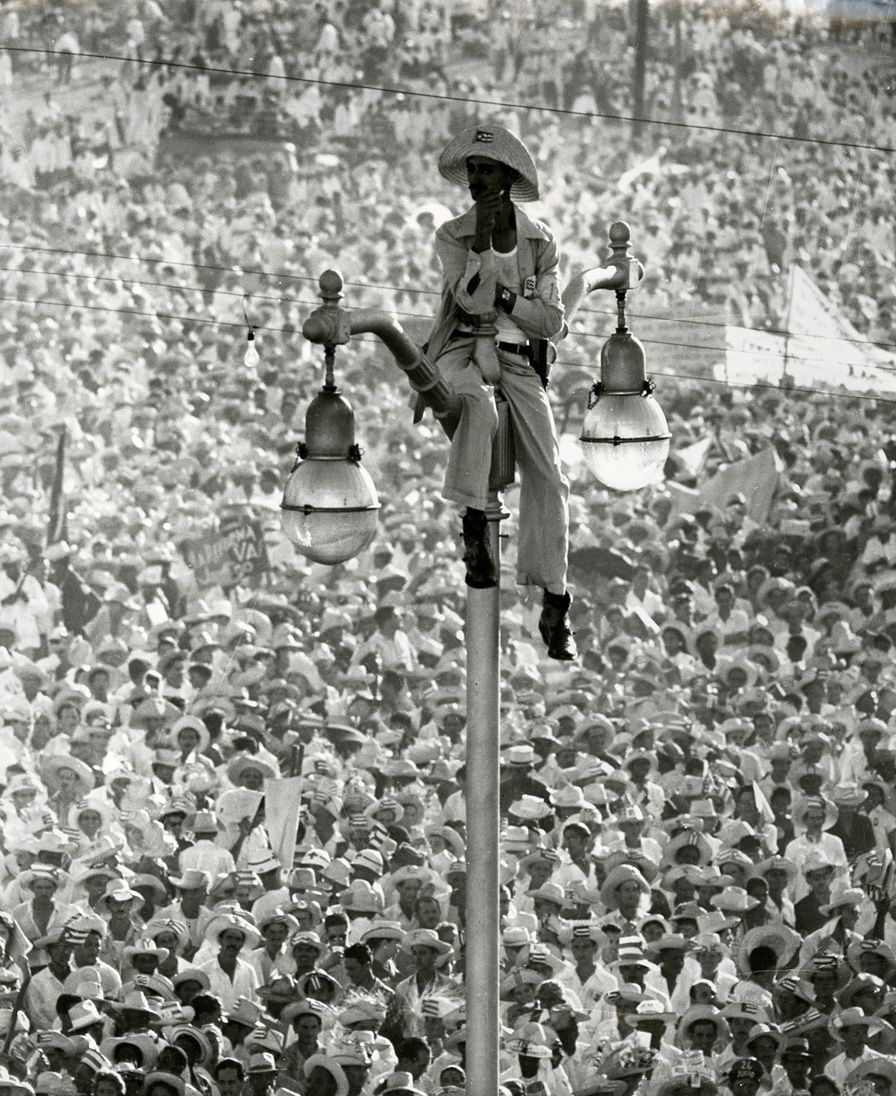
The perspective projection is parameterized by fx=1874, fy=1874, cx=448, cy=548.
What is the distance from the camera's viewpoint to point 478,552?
5504 millimetres

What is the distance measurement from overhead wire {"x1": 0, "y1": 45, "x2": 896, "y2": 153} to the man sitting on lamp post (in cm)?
2720

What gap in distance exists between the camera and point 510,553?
26812 millimetres

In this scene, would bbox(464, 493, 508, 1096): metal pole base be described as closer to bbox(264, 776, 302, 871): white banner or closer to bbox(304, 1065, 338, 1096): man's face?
bbox(304, 1065, 338, 1096): man's face

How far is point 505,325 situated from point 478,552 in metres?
0.74

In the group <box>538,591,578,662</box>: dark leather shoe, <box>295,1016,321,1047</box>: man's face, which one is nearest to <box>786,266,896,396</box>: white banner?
<box>295,1016,321,1047</box>: man's face

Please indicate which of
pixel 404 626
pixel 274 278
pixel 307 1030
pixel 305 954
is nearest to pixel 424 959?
→ pixel 305 954

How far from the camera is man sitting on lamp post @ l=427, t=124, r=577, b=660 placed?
5.55 meters

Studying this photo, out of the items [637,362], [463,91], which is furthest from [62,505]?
[637,362]

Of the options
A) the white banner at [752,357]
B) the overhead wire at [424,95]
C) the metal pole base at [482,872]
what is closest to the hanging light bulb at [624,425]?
the metal pole base at [482,872]

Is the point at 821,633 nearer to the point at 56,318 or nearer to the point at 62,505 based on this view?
the point at 62,505

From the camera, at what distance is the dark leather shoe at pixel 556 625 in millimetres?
5961

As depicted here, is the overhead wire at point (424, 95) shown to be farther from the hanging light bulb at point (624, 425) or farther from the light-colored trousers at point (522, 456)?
the light-colored trousers at point (522, 456)

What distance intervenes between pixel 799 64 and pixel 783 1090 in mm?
20130

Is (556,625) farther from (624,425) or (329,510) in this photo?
(624,425)
